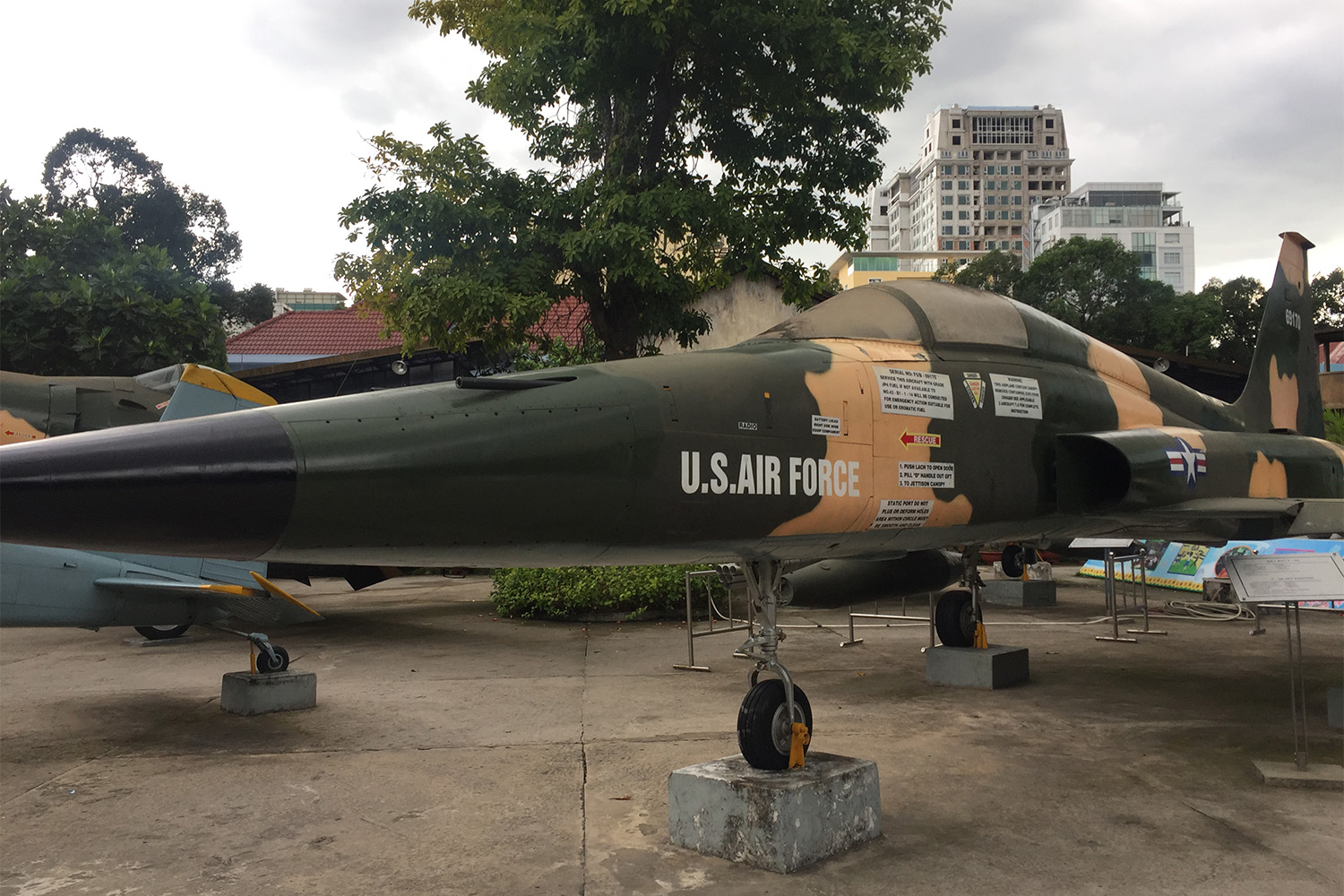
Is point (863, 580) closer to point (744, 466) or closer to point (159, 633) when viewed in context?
point (744, 466)

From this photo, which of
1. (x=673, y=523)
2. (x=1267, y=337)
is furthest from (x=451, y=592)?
(x=673, y=523)

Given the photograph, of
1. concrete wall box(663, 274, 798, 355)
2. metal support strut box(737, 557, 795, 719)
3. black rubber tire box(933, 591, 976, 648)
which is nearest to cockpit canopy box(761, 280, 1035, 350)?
metal support strut box(737, 557, 795, 719)

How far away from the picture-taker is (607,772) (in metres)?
5.26

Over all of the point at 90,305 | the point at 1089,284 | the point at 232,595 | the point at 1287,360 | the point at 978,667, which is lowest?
the point at 978,667

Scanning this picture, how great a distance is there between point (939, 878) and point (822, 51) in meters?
9.50

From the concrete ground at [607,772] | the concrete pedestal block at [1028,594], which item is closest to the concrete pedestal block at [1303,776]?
the concrete ground at [607,772]

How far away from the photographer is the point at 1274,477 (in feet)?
21.2

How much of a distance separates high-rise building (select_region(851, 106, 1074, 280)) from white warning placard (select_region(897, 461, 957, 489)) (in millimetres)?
145603

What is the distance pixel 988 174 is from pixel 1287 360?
15126 cm

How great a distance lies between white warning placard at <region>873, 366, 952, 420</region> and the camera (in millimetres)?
4344

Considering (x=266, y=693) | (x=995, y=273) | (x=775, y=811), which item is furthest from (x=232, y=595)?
(x=995, y=273)

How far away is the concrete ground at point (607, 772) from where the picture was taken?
12.3 ft

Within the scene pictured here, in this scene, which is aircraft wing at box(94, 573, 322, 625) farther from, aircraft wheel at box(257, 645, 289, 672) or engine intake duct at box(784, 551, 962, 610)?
engine intake duct at box(784, 551, 962, 610)

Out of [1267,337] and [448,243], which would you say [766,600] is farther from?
[448,243]
